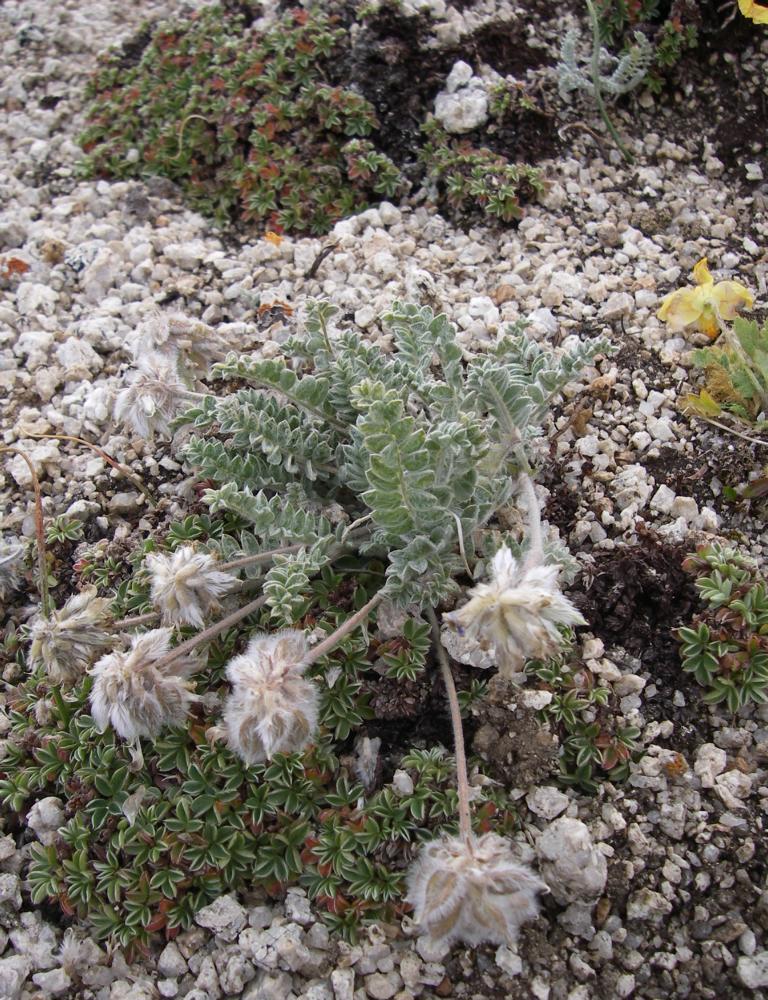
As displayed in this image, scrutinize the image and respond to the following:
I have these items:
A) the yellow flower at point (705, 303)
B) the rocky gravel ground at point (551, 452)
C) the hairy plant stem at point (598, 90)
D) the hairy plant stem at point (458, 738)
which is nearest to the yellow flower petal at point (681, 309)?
the yellow flower at point (705, 303)

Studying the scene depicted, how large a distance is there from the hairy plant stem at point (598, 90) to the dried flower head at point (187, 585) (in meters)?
2.87

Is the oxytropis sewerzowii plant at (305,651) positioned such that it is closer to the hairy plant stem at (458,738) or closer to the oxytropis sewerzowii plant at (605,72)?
the hairy plant stem at (458,738)

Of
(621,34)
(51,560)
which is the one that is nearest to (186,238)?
(51,560)

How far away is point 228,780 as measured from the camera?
2449mm

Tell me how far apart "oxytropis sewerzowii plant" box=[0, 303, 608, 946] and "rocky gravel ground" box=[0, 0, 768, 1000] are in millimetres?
138

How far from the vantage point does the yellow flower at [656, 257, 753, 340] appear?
3.23 metres

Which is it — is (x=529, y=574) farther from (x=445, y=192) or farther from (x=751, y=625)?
(x=445, y=192)

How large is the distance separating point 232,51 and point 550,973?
4.39 m

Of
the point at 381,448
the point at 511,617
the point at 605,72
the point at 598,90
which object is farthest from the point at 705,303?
the point at 511,617

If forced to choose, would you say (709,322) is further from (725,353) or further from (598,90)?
(598,90)

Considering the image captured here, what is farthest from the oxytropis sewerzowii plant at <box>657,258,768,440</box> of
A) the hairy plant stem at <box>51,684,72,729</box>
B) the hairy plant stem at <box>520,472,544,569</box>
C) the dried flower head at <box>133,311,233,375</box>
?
the hairy plant stem at <box>51,684,72,729</box>

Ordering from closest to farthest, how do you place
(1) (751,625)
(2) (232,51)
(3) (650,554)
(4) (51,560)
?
(1) (751,625) → (3) (650,554) → (4) (51,560) → (2) (232,51)

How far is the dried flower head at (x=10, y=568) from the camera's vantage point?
303 cm

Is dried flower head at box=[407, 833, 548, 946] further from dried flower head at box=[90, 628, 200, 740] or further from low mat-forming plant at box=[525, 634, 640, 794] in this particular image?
dried flower head at box=[90, 628, 200, 740]
